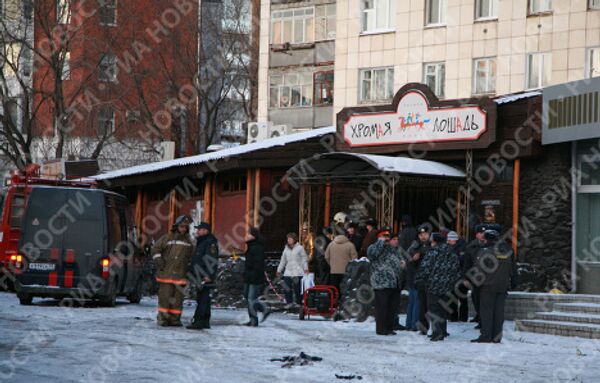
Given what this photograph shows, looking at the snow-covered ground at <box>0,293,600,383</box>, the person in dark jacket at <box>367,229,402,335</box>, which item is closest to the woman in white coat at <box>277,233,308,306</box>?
the snow-covered ground at <box>0,293,600,383</box>

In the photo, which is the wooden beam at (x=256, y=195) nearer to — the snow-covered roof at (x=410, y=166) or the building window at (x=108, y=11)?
the snow-covered roof at (x=410, y=166)

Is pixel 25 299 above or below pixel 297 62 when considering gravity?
below

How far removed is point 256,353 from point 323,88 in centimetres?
3286

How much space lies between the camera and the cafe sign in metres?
25.5

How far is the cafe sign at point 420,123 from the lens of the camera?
25.5m

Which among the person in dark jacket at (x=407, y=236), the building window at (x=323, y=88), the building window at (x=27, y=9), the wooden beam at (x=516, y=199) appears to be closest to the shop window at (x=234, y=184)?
the wooden beam at (x=516, y=199)

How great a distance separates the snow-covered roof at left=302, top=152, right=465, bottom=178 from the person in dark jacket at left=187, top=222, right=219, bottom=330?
5.98 m

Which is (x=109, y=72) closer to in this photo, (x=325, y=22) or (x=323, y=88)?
(x=323, y=88)

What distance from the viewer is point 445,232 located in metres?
20.7

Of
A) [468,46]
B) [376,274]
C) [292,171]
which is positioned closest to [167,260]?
[376,274]

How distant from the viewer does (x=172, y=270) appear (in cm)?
1859

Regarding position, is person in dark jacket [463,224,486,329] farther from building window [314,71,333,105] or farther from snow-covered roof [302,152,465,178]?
building window [314,71,333,105]

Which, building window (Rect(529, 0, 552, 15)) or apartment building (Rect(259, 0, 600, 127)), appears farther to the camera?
building window (Rect(529, 0, 552, 15))

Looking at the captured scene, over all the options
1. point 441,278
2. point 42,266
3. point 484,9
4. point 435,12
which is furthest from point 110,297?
point 435,12
